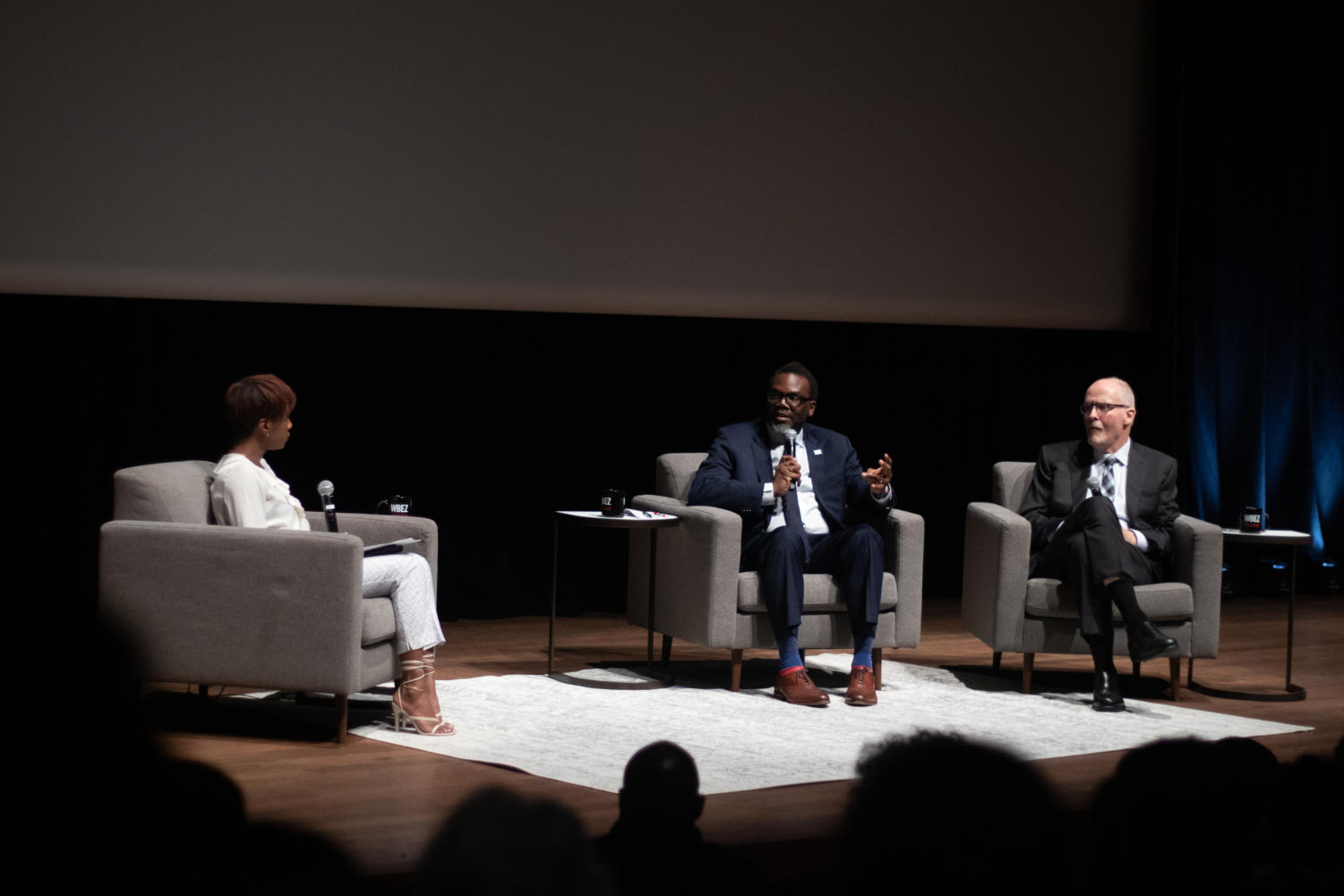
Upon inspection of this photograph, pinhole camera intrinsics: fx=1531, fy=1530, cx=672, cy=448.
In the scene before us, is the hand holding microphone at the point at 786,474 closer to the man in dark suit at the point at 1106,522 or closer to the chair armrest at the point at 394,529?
the man in dark suit at the point at 1106,522

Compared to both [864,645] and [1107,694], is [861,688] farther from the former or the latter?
[1107,694]

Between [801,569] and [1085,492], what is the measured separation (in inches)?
42.2

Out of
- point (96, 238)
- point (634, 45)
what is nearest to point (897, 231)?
point (634, 45)

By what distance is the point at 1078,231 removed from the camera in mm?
7141

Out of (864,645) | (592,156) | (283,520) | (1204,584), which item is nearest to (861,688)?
(864,645)

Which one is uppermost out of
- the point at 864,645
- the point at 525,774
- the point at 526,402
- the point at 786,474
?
the point at 526,402

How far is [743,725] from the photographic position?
446 centimetres

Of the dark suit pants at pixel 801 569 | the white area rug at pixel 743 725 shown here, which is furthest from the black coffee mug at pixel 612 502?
the white area rug at pixel 743 725

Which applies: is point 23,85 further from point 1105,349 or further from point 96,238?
point 1105,349

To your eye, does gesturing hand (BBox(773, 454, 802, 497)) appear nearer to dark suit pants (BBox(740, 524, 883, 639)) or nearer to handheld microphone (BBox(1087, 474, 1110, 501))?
dark suit pants (BBox(740, 524, 883, 639))

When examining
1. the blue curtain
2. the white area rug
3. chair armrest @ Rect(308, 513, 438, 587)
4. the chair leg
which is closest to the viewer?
the white area rug

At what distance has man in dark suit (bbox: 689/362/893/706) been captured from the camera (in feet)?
15.8

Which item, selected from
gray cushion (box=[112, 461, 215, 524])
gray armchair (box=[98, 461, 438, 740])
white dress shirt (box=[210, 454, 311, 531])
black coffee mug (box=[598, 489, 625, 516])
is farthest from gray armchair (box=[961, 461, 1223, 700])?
gray cushion (box=[112, 461, 215, 524])

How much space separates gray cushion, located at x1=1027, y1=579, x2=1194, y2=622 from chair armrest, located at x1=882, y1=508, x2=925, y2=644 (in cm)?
37
